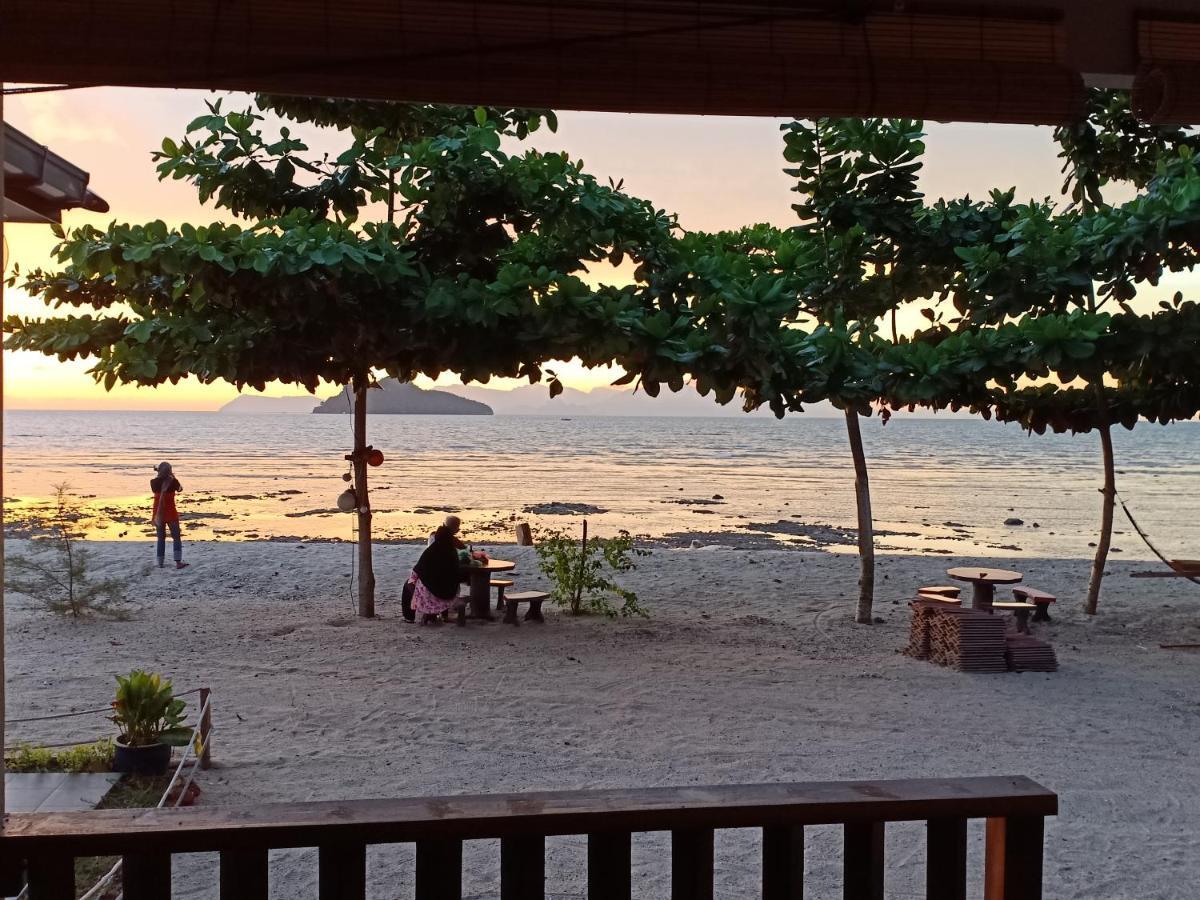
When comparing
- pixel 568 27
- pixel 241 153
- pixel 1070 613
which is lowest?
pixel 1070 613

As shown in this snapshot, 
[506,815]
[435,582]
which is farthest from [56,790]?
[435,582]

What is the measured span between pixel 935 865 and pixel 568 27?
1926 mm

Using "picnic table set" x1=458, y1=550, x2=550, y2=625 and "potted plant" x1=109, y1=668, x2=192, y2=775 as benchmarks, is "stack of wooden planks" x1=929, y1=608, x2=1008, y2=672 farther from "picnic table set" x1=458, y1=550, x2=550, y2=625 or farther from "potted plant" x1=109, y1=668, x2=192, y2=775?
"potted plant" x1=109, y1=668, x2=192, y2=775

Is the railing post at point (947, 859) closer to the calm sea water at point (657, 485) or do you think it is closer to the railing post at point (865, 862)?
the railing post at point (865, 862)

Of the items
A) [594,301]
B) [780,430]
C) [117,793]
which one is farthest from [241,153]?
[780,430]

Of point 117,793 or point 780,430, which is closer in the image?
point 117,793

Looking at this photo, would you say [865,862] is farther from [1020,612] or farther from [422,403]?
[422,403]

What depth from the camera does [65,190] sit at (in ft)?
15.1

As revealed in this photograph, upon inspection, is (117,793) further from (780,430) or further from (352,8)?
(780,430)

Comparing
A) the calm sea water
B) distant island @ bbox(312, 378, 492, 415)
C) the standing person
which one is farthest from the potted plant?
distant island @ bbox(312, 378, 492, 415)

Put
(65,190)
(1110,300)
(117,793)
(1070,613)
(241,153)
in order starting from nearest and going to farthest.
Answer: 1. (65,190)
2. (117,793)
3. (241,153)
4. (1110,300)
5. (1070,613)

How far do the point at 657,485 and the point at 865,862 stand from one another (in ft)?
124

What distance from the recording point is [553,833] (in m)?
1.83

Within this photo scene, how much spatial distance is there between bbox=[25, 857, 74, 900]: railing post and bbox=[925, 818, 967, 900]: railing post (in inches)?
59.3
